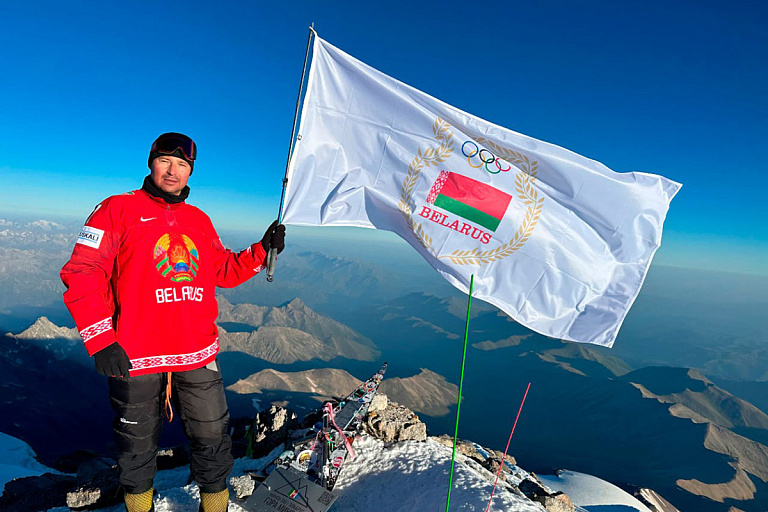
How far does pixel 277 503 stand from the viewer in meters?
6.89

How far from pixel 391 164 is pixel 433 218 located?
4.57 feet

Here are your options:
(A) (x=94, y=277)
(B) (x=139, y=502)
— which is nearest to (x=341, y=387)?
(B) (x=139, y=502)

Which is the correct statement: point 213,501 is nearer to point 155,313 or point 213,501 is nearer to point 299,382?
point 155,313

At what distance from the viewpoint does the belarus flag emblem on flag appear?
658 cm

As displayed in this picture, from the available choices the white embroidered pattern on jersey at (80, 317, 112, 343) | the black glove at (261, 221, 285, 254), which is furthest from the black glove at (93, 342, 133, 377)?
the black glove at (261, 221, 285, 254)

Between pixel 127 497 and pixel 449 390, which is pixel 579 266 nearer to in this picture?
pixel 127 497

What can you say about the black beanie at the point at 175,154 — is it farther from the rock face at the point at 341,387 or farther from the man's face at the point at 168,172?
the rock face at the point at 341,387

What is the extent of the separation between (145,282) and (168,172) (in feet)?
5.22

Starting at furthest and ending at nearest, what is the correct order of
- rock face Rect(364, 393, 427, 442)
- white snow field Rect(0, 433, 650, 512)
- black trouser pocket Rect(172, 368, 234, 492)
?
rock face Rect(364, 393, 427, 442)
white snow field Rect(0, 433, 650, 512)
black trouser pocket Rect(172, 368, 234, 492)

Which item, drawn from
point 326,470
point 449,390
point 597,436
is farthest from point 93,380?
point 597,436

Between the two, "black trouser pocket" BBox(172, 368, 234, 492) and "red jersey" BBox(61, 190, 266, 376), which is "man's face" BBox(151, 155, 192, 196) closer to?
"red jersey" BBox(61, 190, 266, 376)

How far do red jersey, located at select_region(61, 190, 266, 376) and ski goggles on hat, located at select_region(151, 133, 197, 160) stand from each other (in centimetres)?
69

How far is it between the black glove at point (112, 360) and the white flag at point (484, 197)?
125 inches

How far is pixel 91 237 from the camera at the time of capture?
441cm
